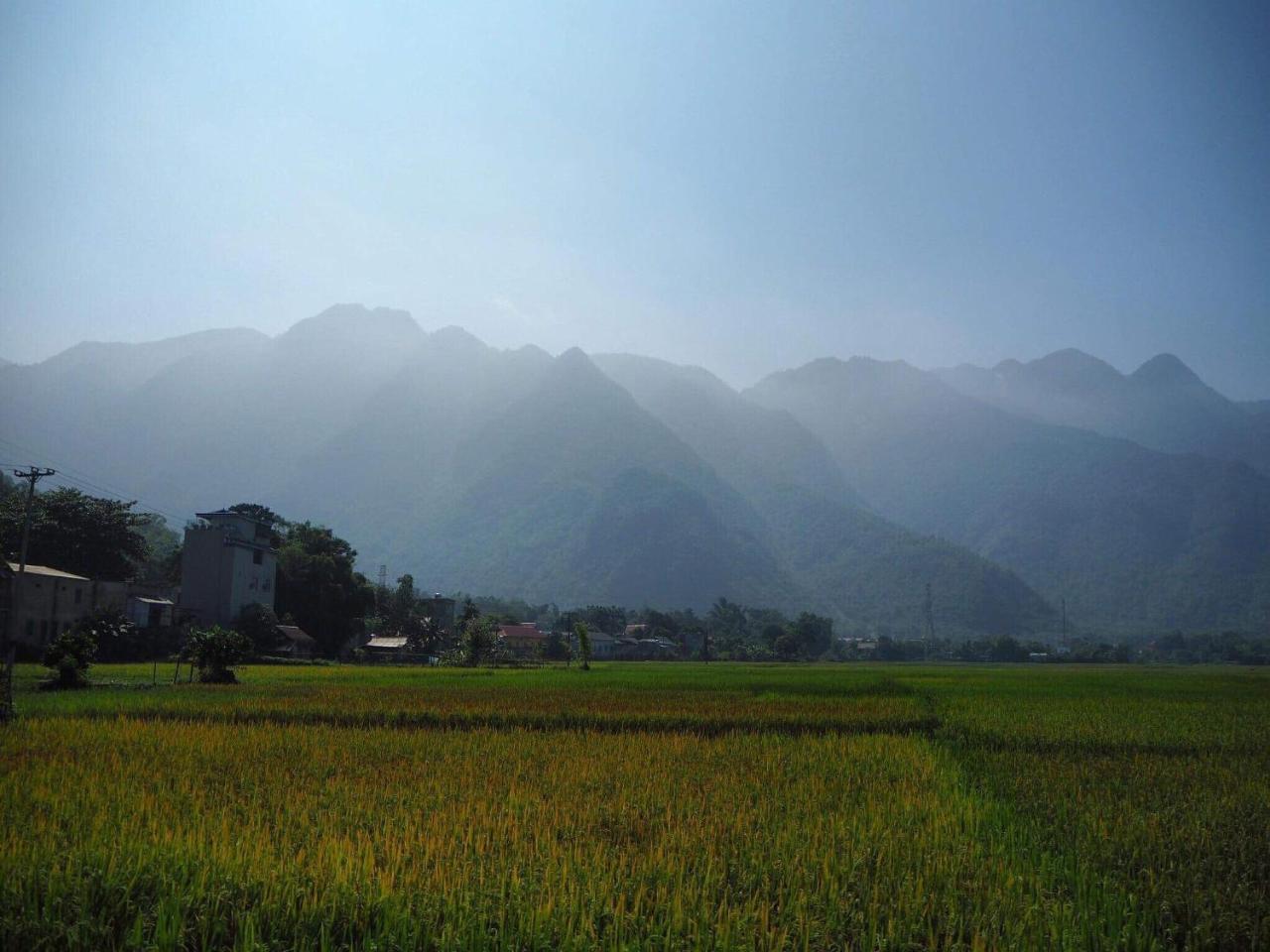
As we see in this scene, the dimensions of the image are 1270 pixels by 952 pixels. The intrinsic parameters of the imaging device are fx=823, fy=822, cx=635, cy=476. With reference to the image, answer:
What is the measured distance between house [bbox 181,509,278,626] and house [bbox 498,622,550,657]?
33.6 m

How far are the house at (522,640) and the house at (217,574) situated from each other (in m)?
33.6

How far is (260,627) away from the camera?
6106cm

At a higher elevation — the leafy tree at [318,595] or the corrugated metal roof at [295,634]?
the leafy tree at [318,595]

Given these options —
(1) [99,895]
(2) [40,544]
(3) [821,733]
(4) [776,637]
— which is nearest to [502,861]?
(1) [99,895]

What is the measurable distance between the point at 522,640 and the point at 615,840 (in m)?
Answer: 100.0

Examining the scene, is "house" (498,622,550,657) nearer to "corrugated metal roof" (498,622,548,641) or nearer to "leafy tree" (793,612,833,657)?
"corrugated metal roof" (498,622,548,641)

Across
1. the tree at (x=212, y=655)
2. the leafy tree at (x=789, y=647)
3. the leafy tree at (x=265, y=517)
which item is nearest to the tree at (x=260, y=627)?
the leafy tree at (x=265, y=517)

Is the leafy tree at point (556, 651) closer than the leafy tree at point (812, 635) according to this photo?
Yes

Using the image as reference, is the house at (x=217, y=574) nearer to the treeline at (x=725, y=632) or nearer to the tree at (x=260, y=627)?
the tree at (x=260, y=627)

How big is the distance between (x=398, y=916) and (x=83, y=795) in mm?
5996

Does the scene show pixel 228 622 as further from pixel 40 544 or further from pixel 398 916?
pixel 398 916

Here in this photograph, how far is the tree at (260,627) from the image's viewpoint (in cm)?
6059

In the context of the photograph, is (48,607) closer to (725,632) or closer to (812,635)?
(812,635)

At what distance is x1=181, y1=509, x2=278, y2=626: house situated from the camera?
6297 cm
